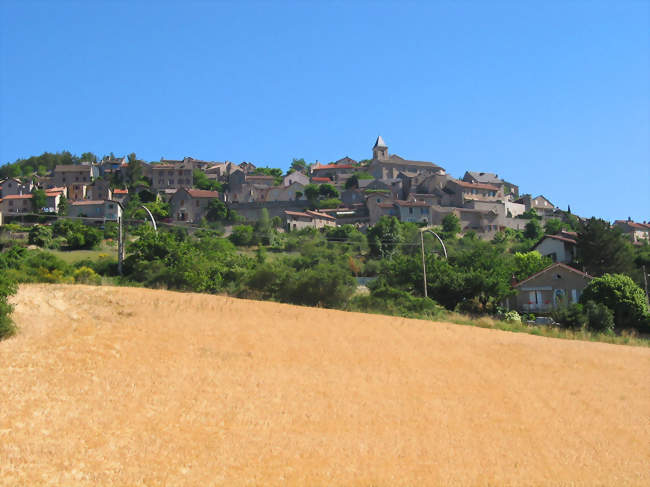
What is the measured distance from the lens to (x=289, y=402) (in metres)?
14.5

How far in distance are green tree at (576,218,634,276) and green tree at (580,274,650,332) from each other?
15168 mm

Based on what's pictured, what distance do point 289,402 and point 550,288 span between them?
3077cm

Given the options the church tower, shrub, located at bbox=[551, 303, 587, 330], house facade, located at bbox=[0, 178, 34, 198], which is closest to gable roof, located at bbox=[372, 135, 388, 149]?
the church tower

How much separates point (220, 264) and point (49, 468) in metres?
21.3

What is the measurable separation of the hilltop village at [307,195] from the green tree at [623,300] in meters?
50.1

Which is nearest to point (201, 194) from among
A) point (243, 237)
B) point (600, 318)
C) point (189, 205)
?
point (189, 205)

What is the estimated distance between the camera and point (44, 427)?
11.9m

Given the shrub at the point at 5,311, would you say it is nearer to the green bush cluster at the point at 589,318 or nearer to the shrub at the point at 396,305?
the shrub at the point at 396,305

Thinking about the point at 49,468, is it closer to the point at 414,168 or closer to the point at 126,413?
the point at 126,413

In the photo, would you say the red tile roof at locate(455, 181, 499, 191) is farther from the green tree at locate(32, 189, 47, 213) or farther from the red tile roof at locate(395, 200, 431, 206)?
the green tree at locate(32, 189, 47, 213)

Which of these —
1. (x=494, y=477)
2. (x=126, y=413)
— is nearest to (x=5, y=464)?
(x=126, y=413)

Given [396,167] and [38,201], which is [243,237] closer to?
[38,201]

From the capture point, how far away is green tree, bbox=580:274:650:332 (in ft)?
111

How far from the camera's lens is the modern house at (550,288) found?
133 feet
